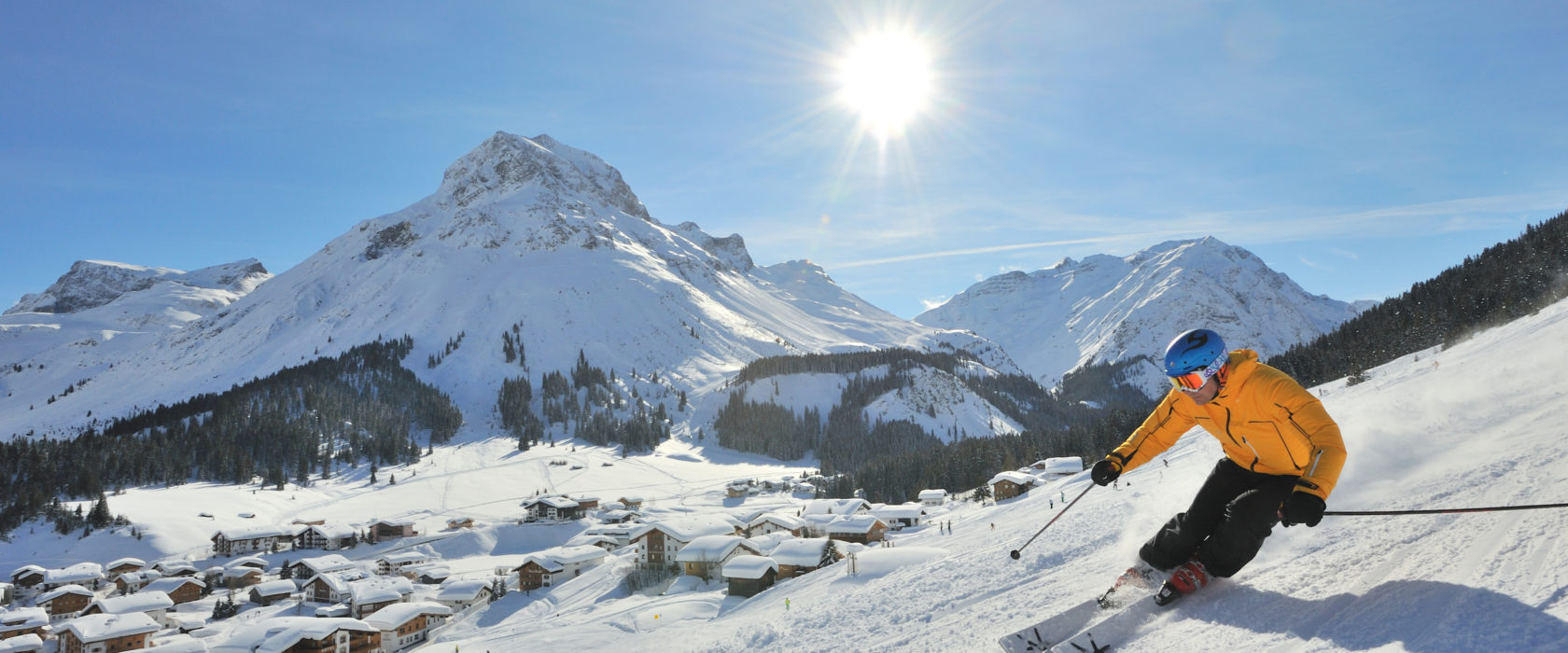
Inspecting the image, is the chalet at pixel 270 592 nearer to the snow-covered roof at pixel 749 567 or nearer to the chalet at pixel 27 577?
the chalet at pixel 27 577

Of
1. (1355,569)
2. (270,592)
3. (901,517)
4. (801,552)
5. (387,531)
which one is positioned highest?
(1355,569)

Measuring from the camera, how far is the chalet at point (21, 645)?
40094 mm

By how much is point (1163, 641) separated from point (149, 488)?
120161 mm

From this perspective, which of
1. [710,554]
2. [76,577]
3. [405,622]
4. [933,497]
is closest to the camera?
[405,622]

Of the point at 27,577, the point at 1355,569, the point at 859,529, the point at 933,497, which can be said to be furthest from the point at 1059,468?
the point at 27,577

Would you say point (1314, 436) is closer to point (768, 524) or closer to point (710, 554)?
point (710, 554)

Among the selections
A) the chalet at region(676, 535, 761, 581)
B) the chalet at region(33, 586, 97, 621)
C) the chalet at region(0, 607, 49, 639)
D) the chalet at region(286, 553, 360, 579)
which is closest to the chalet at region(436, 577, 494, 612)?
the chalet at region(286, 553, 360, 579)

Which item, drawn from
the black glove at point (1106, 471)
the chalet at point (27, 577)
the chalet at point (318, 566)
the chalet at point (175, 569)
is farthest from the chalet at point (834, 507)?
the chalet at point (27, 577)

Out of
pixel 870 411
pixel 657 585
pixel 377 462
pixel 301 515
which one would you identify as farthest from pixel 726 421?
pixel 657 585

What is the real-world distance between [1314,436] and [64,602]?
77.2m

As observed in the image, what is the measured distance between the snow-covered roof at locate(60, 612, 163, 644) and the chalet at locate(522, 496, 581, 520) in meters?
37.3

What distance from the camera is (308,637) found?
37312mm

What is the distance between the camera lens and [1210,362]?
6480mm

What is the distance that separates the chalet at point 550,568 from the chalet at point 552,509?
872 inches
